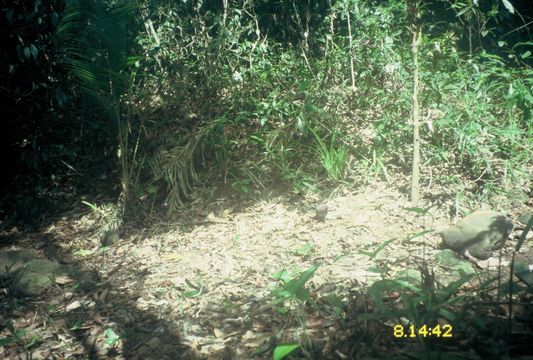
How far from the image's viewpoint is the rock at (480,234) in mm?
2915

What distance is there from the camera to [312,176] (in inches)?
168

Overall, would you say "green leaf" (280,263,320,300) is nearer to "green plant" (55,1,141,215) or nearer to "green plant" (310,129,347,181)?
"green plant" (310,129,347,181)

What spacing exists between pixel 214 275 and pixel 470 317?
1.83 meters

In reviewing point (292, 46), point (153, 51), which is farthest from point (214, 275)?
point (292, 46)

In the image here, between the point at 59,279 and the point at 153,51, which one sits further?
the point at 153,51

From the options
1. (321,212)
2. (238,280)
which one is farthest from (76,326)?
(321,212)

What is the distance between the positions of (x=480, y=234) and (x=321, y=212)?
4.24ft

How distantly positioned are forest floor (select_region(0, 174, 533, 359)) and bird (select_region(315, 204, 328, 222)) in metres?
0.06

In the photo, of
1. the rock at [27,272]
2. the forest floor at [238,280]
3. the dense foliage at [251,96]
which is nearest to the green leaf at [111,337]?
the forest floor at [238,280]

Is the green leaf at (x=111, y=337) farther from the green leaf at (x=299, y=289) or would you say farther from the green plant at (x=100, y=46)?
the green plant at (x=100, y=46)

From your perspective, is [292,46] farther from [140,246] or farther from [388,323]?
[388,323]

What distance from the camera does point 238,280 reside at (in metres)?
3.02

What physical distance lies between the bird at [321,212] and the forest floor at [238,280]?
0.19ft
